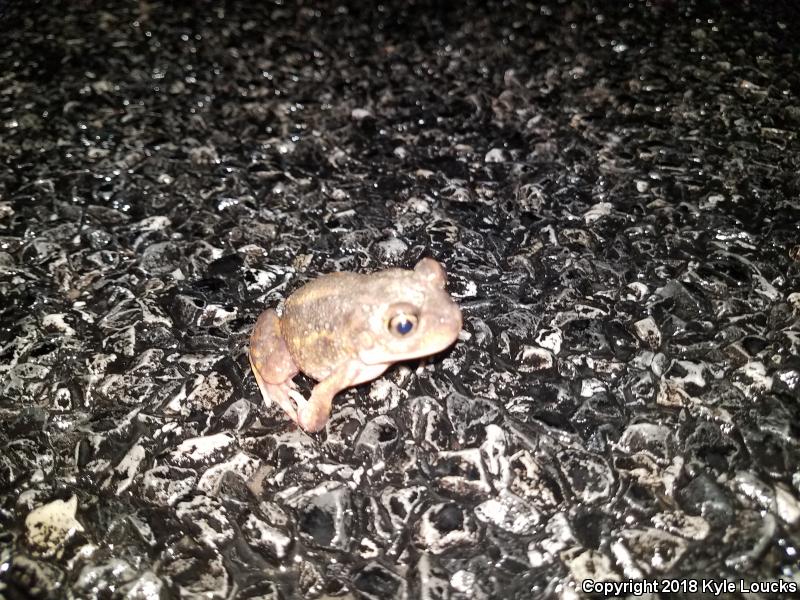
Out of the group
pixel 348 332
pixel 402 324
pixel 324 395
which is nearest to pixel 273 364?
pixel 324 395

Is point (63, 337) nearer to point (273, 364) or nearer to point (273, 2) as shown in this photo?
point (273, 364)

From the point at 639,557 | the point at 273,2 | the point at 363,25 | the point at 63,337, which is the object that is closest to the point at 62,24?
the point at 273,2

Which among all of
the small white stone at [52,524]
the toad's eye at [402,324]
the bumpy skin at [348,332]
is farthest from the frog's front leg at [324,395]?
the small white stone at [52,524]

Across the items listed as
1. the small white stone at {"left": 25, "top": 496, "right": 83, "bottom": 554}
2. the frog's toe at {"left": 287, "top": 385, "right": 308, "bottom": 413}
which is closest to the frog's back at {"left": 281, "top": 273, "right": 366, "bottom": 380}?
the frog's toe at {"left": 287, "top": 385, "right": 308, "bottom": 413}

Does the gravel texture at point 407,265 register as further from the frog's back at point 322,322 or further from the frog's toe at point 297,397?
the frog's back at point 322,322

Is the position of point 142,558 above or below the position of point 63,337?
below

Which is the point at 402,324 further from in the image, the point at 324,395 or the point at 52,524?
the point at 52,524
